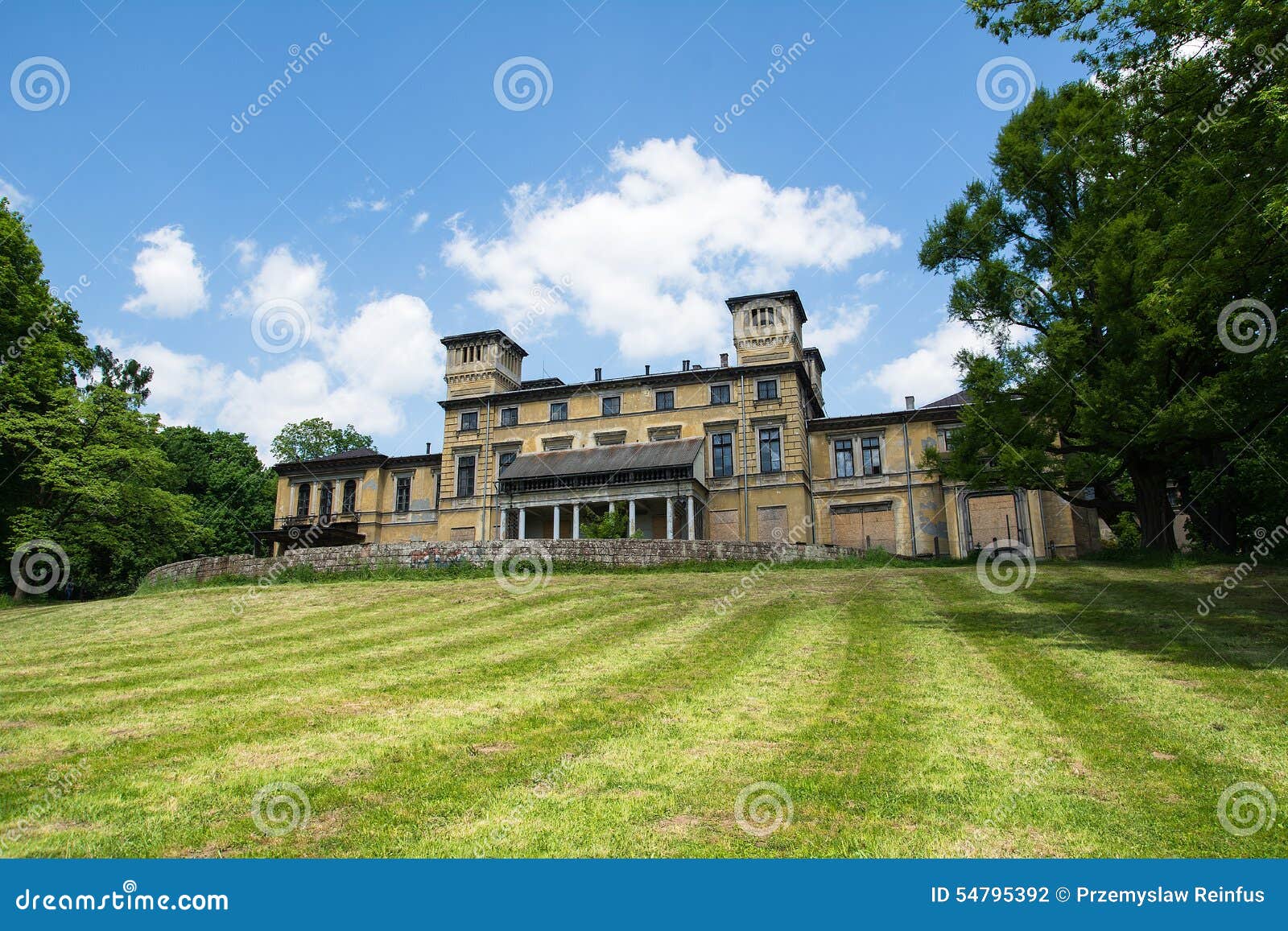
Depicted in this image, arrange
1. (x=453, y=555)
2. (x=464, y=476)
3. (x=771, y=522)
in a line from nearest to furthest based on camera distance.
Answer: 1. (x=453, y=555)
2. (x=771, y=522)
3. (x=464, y=476)

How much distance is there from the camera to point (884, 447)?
4325 centimetres

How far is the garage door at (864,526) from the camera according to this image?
4209 cm

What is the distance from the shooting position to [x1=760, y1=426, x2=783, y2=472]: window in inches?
1673

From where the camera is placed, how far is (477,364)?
164 feet

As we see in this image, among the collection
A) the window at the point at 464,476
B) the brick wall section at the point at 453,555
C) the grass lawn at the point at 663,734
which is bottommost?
the grass lawn at the point at 663,734

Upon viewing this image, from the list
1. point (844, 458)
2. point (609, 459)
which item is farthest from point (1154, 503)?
point (609, 459)

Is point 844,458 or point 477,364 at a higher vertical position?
point 477,364

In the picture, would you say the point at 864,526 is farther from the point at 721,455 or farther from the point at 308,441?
the point at 308,441

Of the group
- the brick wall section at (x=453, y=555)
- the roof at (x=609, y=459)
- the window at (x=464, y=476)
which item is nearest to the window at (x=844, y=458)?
the roof at (x=609, y=459)

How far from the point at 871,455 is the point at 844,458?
1484 millimetres

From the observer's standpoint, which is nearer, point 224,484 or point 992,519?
point 992,519

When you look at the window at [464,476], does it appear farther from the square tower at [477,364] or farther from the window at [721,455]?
the window at [721,455]

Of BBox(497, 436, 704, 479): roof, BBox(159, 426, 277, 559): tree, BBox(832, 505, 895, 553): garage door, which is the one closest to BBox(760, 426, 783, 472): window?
BBox(497, 436, 704, 479): roof

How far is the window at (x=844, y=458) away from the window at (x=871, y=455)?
25.7 inches
